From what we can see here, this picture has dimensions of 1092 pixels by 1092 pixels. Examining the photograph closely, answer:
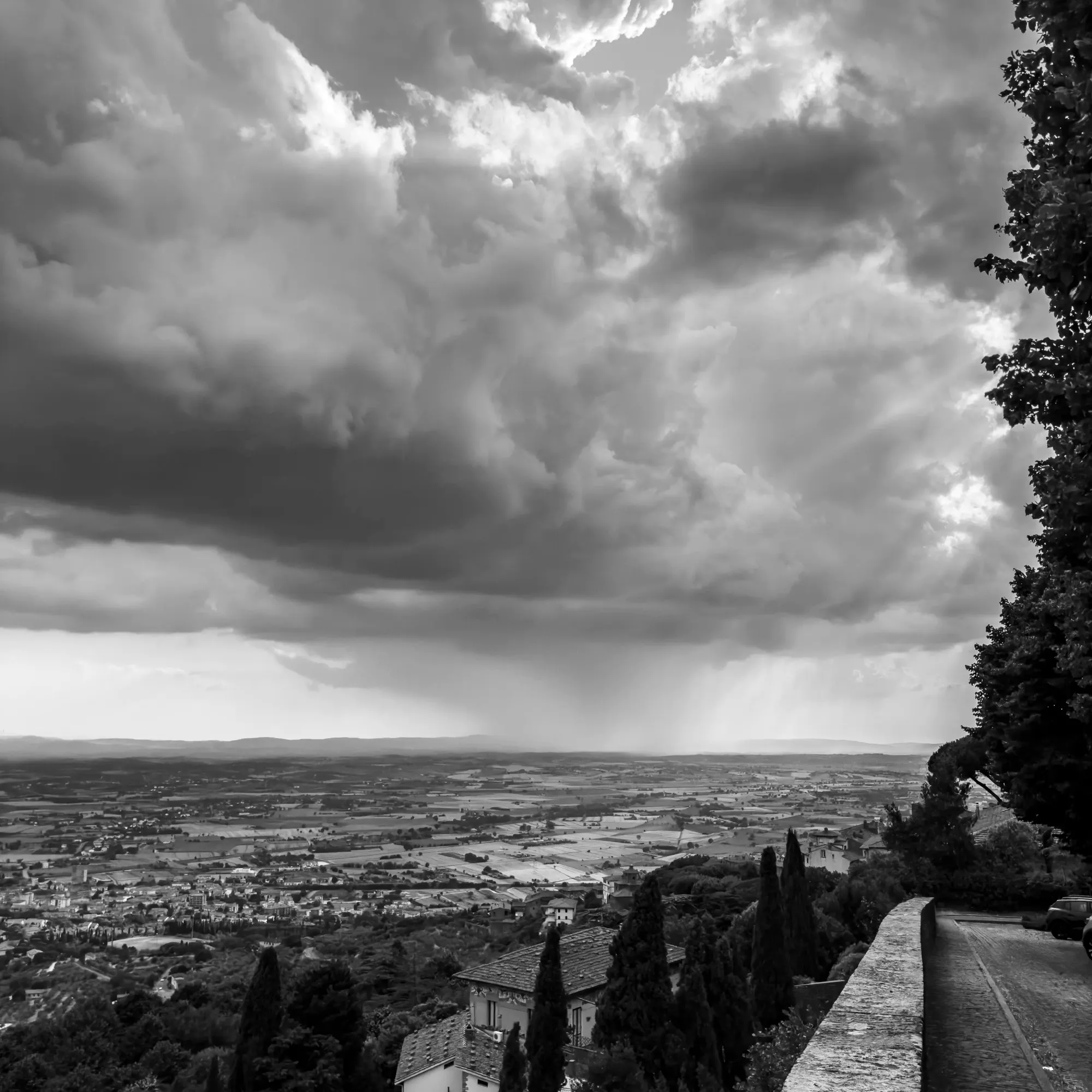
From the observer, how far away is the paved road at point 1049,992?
6.34 metres

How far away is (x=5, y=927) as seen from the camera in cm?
9144

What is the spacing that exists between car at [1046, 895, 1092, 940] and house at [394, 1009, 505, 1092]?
19.0m

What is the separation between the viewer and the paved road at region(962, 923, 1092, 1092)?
6336mm

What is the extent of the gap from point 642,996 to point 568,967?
16956 mm

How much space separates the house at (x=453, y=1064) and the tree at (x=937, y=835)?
15106 millimetres

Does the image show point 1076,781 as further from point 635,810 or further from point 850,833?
point 635,810

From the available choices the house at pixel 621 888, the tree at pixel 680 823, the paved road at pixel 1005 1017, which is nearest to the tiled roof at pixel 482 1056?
the paved road at pixel 1005 1017

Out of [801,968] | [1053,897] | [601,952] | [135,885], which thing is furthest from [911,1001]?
[135,885]

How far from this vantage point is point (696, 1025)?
22266 millimetres

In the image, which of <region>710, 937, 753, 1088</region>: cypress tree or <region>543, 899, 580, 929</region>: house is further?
<region>543, 899, 580, 929</region>: house

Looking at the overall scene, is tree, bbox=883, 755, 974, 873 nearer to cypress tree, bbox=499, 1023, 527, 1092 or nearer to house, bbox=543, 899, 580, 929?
cypress tree, bbox=499, 1023, 527, 1092

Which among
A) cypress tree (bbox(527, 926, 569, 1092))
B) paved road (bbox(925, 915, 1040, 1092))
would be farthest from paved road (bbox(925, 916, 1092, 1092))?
cypress tree (bbox(527, 926, 569, 1092))

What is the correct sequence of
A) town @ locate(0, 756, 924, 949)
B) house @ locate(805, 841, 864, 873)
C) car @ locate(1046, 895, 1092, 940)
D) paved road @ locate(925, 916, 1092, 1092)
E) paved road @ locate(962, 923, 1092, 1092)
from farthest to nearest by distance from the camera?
1. town @ locate(0, 756, 924, 949)
2. house @ locate(805, 841, 864, 873)
3. car @ locate(1046, 895, 1092, 940)
4. paved road @ locate(962, 923, 1092, 1092)
5. paved road @ locate(925, 916, 1092, 1092)

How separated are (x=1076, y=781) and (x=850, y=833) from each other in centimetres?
9253
